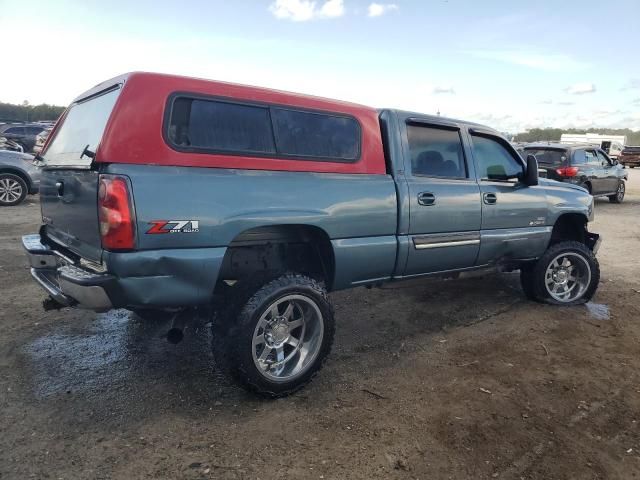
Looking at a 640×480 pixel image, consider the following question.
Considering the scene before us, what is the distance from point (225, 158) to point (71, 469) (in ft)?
5.98

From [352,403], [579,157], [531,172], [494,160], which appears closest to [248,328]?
[352,403]

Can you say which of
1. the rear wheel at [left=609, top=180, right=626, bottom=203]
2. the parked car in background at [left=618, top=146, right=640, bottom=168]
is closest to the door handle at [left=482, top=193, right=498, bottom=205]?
the rear wheel at [left=609, top=180, right=626, bottom=203]

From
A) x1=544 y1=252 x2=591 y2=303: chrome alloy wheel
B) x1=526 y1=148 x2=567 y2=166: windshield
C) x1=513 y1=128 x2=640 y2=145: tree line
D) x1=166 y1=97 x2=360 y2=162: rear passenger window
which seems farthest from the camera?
x1=513 y1=128 x2=640 y2=145: tree line

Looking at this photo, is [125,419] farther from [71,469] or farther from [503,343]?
[503,343]

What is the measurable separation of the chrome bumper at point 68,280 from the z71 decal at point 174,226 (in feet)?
1.17

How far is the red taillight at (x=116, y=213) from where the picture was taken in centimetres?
248

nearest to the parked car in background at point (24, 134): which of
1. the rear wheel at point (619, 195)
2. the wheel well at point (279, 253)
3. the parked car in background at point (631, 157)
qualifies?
the wheel well at point (279, 253)

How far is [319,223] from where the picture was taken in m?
3.18

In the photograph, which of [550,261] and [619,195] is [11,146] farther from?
[619,195]

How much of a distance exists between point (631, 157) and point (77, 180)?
132 feet

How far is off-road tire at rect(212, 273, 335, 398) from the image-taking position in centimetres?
289

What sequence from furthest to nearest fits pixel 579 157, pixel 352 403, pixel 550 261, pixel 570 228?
pixel 579 157 → pixel 570 228 → pixel 550 261 → pixel 352 403

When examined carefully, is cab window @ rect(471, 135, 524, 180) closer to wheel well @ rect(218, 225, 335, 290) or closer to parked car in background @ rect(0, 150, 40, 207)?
wheel well @ rect(218, 225, 335, 290)

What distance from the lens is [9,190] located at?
10312mm
